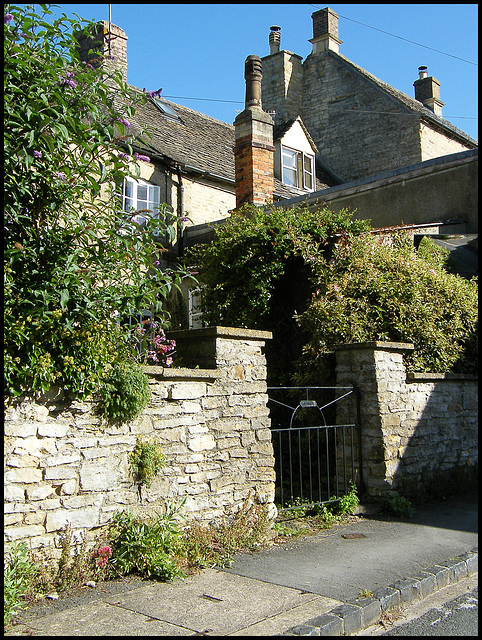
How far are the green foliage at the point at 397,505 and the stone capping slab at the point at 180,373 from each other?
117 inches

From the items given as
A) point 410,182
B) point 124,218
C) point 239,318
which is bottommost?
point 239,318

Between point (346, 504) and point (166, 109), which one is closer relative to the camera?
point (346, 504)

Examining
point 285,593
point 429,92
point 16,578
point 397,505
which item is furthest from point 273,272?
point 429,92

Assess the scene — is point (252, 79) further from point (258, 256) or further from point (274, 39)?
point (274, 39)

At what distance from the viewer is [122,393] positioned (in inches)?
211

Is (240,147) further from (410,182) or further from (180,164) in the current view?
(410,182)

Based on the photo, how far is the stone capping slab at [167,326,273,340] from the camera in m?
6.46

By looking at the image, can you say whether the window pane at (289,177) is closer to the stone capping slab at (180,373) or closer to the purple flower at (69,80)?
the stone capping slab at (180,373)

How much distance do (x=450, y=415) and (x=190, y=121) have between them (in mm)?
14777

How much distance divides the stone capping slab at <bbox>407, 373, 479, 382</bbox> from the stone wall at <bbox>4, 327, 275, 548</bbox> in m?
2.65

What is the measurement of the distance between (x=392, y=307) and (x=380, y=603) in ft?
16.6

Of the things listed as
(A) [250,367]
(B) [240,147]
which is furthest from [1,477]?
(B) [240,147]

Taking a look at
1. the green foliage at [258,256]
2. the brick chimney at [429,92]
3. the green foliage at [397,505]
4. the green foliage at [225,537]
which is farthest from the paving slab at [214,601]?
the brick chimney at [429,92]

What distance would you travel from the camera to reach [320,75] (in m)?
24.5
